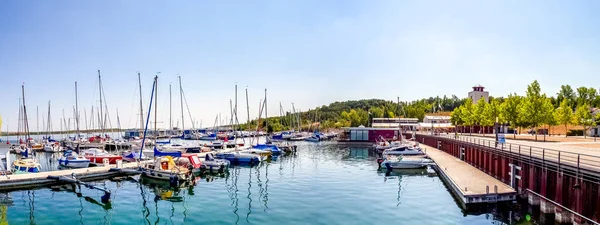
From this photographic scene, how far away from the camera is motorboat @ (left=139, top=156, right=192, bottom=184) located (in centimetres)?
Result: 4447

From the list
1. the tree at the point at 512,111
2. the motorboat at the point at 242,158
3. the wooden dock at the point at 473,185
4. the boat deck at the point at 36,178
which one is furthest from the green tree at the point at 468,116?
the boat deck at the point at 36,178

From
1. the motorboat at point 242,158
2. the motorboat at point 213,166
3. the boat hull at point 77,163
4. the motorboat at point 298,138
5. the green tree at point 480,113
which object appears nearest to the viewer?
the motorboat at point 213,166

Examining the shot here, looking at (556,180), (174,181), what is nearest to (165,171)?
(174,181)

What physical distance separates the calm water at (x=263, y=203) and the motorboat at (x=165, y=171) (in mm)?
1329

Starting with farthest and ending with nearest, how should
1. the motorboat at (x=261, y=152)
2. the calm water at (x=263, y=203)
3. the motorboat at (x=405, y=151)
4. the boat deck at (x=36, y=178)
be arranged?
the motorboat at (x=261, y=152) < the motorboat at (x=405, y=151) < the boat deck at (x=36, y=178) < the calm water at (x=263, y=203)

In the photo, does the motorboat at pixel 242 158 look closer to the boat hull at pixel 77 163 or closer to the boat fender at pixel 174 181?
the boat hull at pixel 77 163

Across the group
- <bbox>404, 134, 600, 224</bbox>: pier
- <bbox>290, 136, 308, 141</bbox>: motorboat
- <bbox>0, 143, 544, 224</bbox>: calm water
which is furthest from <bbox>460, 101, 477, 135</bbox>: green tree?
<bbox>404, 134, 600, 224</bbox>: pier

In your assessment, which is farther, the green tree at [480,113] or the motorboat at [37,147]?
the green tree at [480,113]

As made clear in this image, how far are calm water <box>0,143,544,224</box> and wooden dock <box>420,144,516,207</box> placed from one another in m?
0.90

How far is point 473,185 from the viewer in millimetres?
34656

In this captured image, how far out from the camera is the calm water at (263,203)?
28.7 m

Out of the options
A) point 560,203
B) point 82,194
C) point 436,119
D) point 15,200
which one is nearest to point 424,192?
point 560,203

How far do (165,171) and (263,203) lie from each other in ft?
53.7

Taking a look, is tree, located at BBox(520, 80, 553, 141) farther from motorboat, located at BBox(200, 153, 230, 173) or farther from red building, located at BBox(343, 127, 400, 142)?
motorboat, located at BBox(200, 153, 230, 173)
